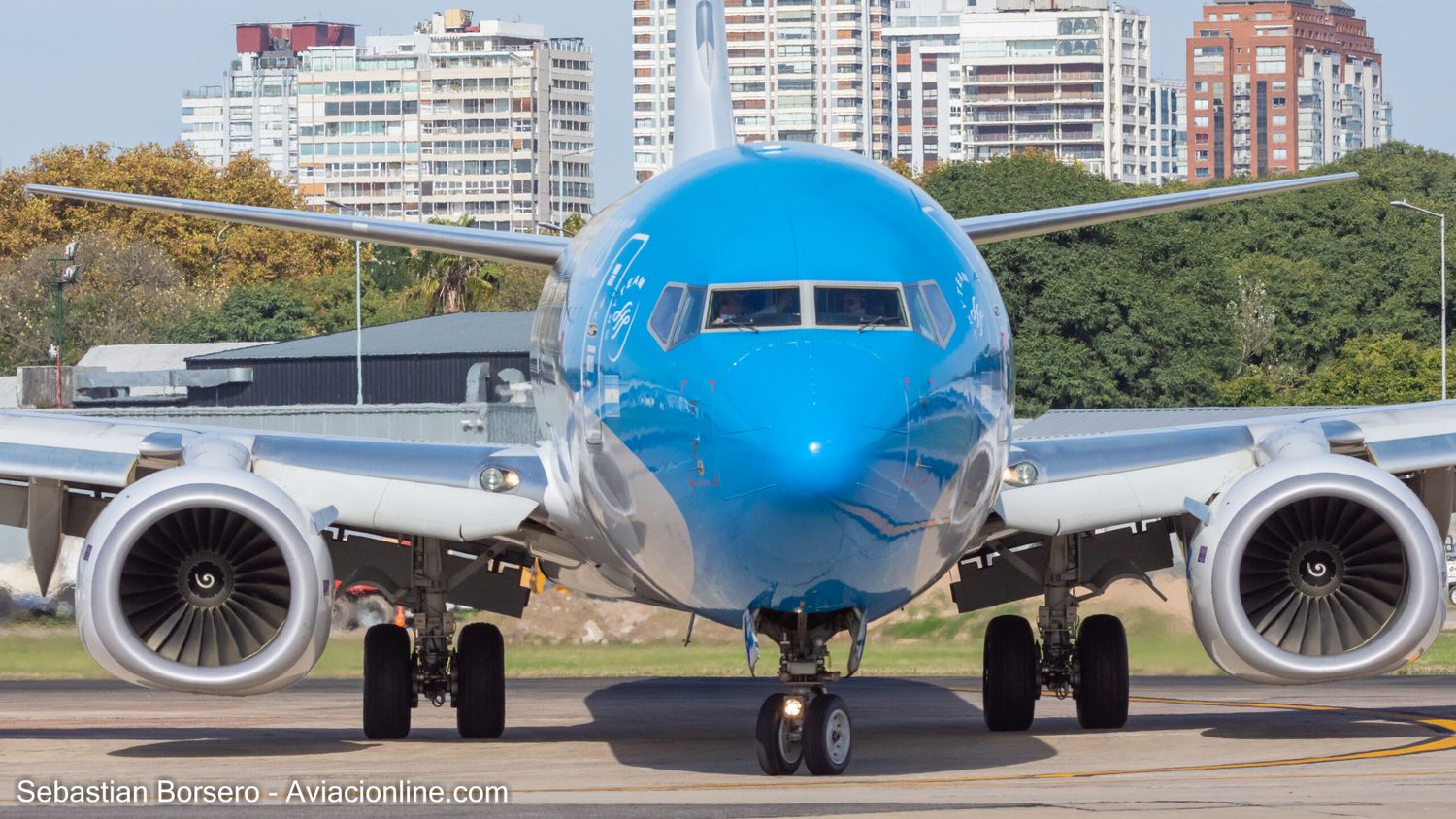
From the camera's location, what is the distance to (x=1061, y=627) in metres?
21.0

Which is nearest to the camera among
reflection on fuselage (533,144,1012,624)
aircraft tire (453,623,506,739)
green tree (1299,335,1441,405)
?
reflection on fuselage (533,144,1012,624)

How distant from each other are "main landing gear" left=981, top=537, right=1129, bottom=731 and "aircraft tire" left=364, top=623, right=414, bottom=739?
4.97 meters

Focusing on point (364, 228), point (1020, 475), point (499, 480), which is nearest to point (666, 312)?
point (499, 480)

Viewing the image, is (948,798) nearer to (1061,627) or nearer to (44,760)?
(1061,627)

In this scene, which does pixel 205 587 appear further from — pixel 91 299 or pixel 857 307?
pixel 91 299

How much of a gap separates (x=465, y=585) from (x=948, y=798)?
315 inches

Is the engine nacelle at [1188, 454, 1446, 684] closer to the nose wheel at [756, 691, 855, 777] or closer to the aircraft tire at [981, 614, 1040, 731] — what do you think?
the nose wheel at [756, 691, 855, 777]

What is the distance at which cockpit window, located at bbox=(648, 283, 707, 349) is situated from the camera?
15.1 metres

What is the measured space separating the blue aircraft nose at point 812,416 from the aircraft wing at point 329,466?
3992 millimetres

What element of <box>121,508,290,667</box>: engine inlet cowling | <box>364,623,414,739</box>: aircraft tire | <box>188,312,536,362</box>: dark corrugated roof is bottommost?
<box>364,623,414,739</box>: aircraft tire

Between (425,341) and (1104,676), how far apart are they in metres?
56.2

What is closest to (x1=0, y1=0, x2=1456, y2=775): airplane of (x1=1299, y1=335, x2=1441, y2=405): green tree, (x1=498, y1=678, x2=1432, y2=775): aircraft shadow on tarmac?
(x1=498, y1=678, x2=1432, y2=775): aircraft shadow on tarmac

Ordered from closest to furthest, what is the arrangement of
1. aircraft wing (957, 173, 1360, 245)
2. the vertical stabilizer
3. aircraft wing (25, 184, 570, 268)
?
aircraft wing (25, 184, 570, 268) < aircraft wing (957, 173, 1360, 245) < the vertical stabilizer

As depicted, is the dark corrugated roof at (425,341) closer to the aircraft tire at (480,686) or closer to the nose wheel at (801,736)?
the aircraft tire at (480,686)
